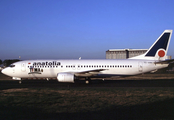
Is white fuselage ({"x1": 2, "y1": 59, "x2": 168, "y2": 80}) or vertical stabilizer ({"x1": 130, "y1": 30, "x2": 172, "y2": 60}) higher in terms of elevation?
vertical stabilizer ({"x1": 130, "y1": 30, "x2": 172, "y2": 60})

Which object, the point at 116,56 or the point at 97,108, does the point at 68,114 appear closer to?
the point at 97,108

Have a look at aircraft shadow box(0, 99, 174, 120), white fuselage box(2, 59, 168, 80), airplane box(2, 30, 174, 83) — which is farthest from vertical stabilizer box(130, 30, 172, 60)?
aircraft shadow box(0, 99, 174, 120)

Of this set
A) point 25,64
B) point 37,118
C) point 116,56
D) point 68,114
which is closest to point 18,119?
point 37,118

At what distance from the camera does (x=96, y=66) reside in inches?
845

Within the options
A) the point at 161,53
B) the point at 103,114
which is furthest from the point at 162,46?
the point at 103,114

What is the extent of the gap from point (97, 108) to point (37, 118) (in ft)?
9.76

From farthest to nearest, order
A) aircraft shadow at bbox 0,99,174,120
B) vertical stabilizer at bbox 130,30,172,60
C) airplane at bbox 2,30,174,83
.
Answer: vertical stabilizer at bbox 130,30,172,60 → airplane at bbox 2,30,174,83 → aircraft shadow at bbox 0,99,174,120

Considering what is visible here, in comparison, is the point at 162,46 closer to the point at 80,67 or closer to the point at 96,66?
the point at 96,66

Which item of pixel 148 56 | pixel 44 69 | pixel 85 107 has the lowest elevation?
pixel 85 107

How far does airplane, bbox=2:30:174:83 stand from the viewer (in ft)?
69.8

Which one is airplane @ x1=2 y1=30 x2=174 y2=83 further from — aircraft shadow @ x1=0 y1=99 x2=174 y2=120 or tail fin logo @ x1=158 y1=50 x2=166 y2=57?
aircraft shadow @ x1=0 y1=99 x2=174 y2=120

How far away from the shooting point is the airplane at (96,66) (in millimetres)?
21281

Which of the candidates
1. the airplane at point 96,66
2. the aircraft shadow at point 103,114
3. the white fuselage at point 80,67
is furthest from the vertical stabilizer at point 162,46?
the aircraft shadow at point 103,114

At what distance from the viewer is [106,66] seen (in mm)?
21406
